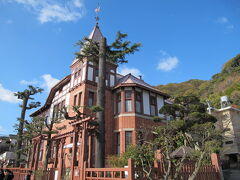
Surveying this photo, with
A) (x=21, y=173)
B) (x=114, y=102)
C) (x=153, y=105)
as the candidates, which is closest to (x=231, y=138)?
(x=153, y=105)

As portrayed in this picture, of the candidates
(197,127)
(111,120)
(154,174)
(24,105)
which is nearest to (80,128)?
(154,174)

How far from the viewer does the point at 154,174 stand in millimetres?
6492

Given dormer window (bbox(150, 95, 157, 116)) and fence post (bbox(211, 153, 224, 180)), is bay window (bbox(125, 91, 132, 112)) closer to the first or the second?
dormer window (bbox(150, 95, 157, 116))

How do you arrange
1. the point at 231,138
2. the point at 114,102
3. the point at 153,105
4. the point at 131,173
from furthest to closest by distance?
the point at 231,138 < the point at 153,105 < the point at 114,102 < the point at 131,173

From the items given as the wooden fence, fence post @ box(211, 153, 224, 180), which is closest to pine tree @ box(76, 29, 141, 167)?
the wooden fence

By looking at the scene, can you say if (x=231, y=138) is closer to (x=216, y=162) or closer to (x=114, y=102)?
(x=114, y=102)

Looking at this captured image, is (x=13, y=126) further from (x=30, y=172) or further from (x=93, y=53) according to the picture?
(x=93, y=53)

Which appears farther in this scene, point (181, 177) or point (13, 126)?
point (13, 126)

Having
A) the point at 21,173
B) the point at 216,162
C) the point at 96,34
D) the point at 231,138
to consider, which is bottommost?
the point at 21,173

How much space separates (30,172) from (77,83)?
829 cm

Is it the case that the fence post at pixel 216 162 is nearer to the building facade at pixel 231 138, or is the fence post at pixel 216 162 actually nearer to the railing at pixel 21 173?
the railing at pixel 21 173

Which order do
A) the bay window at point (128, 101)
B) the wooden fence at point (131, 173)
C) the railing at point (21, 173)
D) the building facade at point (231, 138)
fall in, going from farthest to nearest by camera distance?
the building facade at point (231, 138) → the bay window at point (128, 101) → the railing at point (21, 173) → the wooden fence at point (131, 173)

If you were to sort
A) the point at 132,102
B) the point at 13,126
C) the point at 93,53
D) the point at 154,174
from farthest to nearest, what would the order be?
the point at 13,126 → the point at 132,102 → the point at 93,53 → the point at 154,174

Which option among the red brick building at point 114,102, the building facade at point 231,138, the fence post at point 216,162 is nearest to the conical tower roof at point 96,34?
the red brick building at point 114,102
